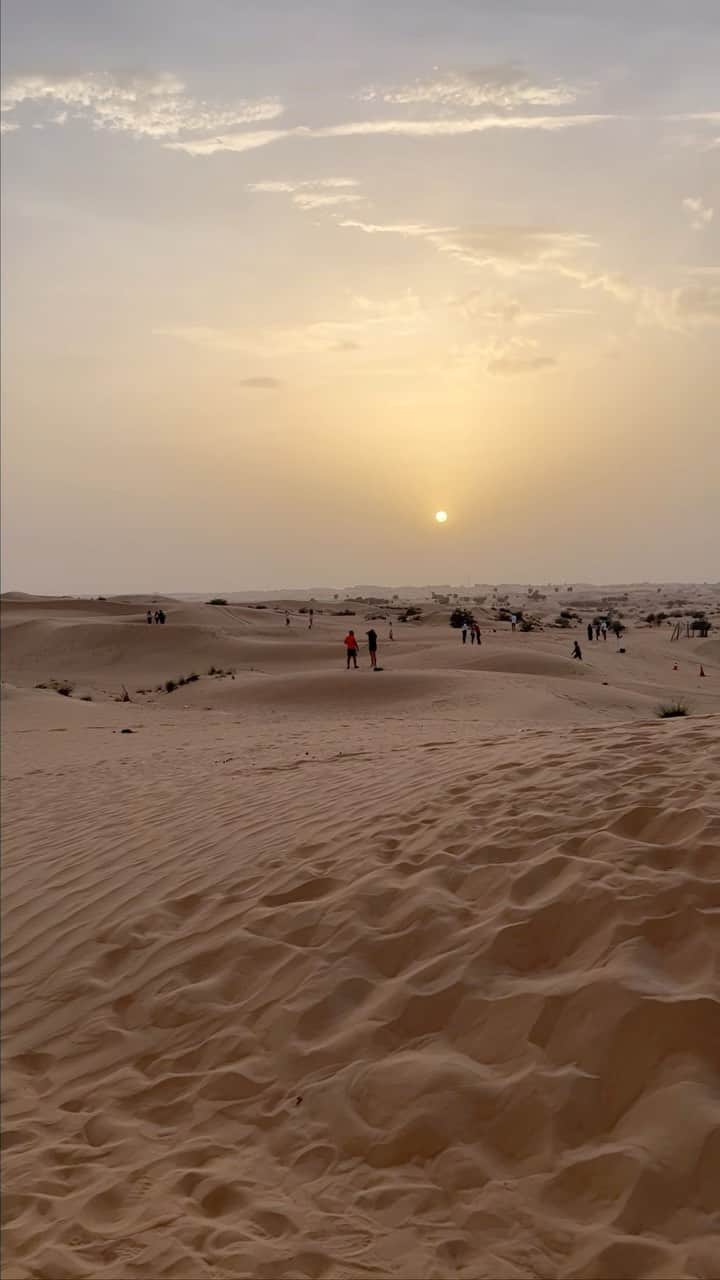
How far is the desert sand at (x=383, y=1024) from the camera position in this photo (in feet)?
12.1

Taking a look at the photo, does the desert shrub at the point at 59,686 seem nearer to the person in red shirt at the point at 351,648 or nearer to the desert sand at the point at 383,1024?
the person in red shirt at the point at 351,648

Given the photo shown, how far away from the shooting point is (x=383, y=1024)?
4.98 m

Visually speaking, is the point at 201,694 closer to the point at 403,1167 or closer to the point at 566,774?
the point at 566,774

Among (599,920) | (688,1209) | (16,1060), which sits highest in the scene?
(599,920)

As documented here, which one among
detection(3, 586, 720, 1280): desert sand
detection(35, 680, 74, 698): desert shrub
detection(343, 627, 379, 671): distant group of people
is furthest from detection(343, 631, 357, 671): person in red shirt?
detection(3, 586, 720, 1280): desert sand

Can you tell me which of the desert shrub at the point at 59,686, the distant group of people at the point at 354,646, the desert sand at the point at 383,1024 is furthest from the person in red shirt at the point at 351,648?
the desert sand at the point at 383,1024

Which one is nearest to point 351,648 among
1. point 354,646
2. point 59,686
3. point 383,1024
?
point 354,646

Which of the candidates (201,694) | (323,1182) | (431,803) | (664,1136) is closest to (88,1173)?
(323,1182)

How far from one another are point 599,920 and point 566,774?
273cm

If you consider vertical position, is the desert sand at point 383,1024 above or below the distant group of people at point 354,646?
below

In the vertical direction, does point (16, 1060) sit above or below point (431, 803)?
below

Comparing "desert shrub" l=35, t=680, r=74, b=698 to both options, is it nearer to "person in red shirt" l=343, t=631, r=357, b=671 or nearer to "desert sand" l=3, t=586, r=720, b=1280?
"person in red shirt" l=343, t=631, r=357, b=671

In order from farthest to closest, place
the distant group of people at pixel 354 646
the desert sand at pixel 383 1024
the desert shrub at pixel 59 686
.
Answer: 1. the desert shrub at pixel 59 686
2. the distant group of people at pixel 354 646
3. the desert sand at pixel 383 1024

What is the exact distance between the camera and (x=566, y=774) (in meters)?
7.96
